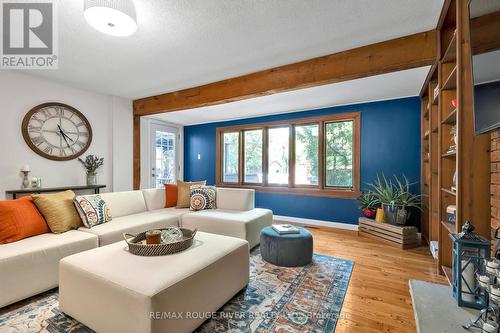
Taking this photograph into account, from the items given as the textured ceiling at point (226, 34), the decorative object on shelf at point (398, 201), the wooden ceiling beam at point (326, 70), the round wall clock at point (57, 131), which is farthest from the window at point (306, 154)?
the round wall clock at point (57, 131)

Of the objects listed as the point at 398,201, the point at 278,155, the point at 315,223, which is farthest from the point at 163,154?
the point at 398,201

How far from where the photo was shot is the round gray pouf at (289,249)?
2.37m

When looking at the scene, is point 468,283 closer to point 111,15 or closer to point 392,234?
point 392,234

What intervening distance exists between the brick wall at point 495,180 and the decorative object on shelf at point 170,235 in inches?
86.2

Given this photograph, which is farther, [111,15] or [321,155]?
[321,155]

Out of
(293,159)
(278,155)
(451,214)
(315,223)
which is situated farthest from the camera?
(278,155)

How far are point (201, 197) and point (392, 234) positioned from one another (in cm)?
273

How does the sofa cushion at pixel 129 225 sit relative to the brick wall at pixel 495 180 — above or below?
below

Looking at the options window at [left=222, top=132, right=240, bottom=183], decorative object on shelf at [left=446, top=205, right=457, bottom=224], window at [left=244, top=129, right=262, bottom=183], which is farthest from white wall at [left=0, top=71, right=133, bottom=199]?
decorative object on shelf at [left=446, top=205, right=457, bottom=224]

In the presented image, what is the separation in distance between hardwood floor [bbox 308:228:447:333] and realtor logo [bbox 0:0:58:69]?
3279 mm

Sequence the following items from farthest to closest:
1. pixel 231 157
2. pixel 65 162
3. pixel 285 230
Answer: pixel 231 157
pixel 65 162
pixel 285 230

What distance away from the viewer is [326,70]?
251 centimetres

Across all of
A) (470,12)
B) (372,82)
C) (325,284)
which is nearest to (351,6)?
(470,12)

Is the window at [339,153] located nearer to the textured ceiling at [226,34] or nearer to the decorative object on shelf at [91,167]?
the textured ceiling at [226,34]
